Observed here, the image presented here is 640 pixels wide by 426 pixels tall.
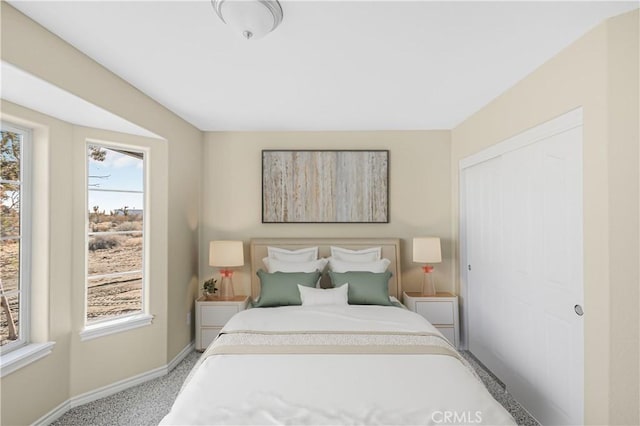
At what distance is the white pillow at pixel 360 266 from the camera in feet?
11.0

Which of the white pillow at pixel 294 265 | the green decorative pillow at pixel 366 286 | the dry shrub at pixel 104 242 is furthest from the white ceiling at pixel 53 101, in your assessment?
the green decorative pillow at pixel 366 286

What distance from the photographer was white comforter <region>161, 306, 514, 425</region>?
146 centimetres

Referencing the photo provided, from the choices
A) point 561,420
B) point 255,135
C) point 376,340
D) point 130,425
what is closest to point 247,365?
point 376,340

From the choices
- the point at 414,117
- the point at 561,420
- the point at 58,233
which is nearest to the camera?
the point at 561,420

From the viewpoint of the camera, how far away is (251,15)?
5.17ft

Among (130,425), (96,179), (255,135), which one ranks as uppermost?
(255,135)

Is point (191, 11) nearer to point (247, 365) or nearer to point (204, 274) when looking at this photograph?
point (247, 365)

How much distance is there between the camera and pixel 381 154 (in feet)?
12.5

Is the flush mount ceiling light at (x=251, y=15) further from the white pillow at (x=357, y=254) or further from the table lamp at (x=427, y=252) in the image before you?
the table lamp at (x=427, y=252)

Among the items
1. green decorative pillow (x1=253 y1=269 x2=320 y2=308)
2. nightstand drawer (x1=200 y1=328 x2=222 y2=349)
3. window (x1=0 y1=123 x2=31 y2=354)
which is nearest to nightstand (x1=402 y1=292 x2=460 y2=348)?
green decorative pillow (x1=253 y1=269 x2=320 y2=308)

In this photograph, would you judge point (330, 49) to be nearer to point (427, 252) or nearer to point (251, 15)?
point (251, 15)

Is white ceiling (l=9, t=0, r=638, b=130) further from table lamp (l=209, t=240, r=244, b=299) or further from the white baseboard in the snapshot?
the white baseboard

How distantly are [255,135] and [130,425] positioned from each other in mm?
2932

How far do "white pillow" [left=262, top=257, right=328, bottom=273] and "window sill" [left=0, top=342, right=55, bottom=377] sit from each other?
182 cm
